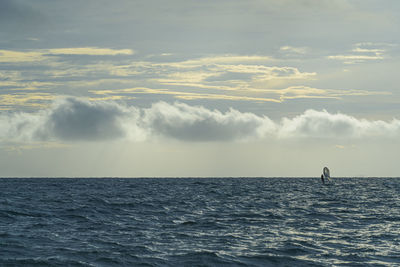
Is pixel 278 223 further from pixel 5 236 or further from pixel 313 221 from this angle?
pixel 5 236

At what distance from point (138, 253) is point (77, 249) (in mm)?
3063

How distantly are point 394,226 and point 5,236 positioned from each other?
25.3 m

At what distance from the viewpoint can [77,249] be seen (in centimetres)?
2222

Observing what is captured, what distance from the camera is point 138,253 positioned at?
21.6 meters

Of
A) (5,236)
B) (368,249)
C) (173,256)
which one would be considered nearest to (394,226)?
(368,249)

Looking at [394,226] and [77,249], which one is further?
[394,226]

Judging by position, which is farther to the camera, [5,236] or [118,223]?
[118,223]

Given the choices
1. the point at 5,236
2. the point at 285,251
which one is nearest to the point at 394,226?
the point at 285,251

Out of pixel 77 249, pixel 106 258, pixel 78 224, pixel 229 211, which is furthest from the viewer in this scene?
pixel 229 211

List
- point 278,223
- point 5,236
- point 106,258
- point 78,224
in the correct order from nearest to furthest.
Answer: point 106,258
point 5,236
point 78,224
point 278,223

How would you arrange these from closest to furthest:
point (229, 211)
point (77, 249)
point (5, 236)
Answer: point (77, 249) < point (5, 236) < point (229, 211)

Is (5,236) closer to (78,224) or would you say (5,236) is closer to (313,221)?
(78,224)

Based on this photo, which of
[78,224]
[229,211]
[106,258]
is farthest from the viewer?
[229,211]

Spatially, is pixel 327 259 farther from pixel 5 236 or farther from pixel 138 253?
pixel 5 236
